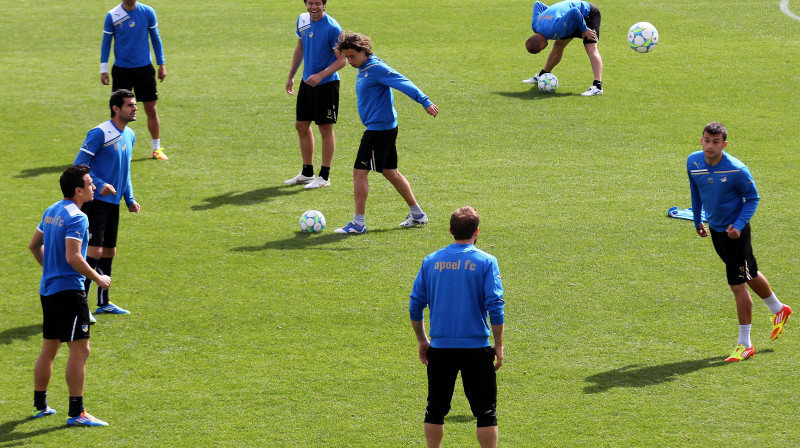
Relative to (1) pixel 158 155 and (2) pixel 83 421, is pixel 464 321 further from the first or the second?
(1) pixel 158 155

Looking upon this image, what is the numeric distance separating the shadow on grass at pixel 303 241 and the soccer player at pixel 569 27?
6691 mm

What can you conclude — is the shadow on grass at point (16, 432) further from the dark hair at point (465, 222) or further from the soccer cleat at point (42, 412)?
the dark hair at point (465, 222)

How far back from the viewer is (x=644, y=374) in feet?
25.4

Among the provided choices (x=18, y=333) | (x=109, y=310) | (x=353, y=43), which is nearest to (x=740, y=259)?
(x=353, y=43)

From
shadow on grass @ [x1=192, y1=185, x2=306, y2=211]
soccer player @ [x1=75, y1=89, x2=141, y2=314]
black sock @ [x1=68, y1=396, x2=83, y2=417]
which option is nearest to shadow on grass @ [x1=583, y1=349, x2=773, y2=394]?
black sock @ [x1=68, y1=396, x2=83, y2=417]

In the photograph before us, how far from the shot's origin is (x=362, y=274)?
10133mm

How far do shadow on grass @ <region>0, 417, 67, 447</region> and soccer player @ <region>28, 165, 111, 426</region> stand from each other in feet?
0.61

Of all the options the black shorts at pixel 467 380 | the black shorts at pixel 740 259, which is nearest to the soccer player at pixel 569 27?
the black shorts at pixel 740 259

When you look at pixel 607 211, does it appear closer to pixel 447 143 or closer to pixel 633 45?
pixel 447 143

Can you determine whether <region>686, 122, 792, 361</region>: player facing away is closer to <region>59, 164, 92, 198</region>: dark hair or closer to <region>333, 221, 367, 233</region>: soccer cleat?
<region>333, 221, 367, 233</region>: soccer cleat

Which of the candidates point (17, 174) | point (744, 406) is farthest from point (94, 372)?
point (17, 174)

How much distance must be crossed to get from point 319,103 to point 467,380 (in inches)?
288

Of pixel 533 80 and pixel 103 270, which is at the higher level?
pixel 533 80

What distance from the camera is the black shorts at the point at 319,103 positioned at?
12664 millimetres
